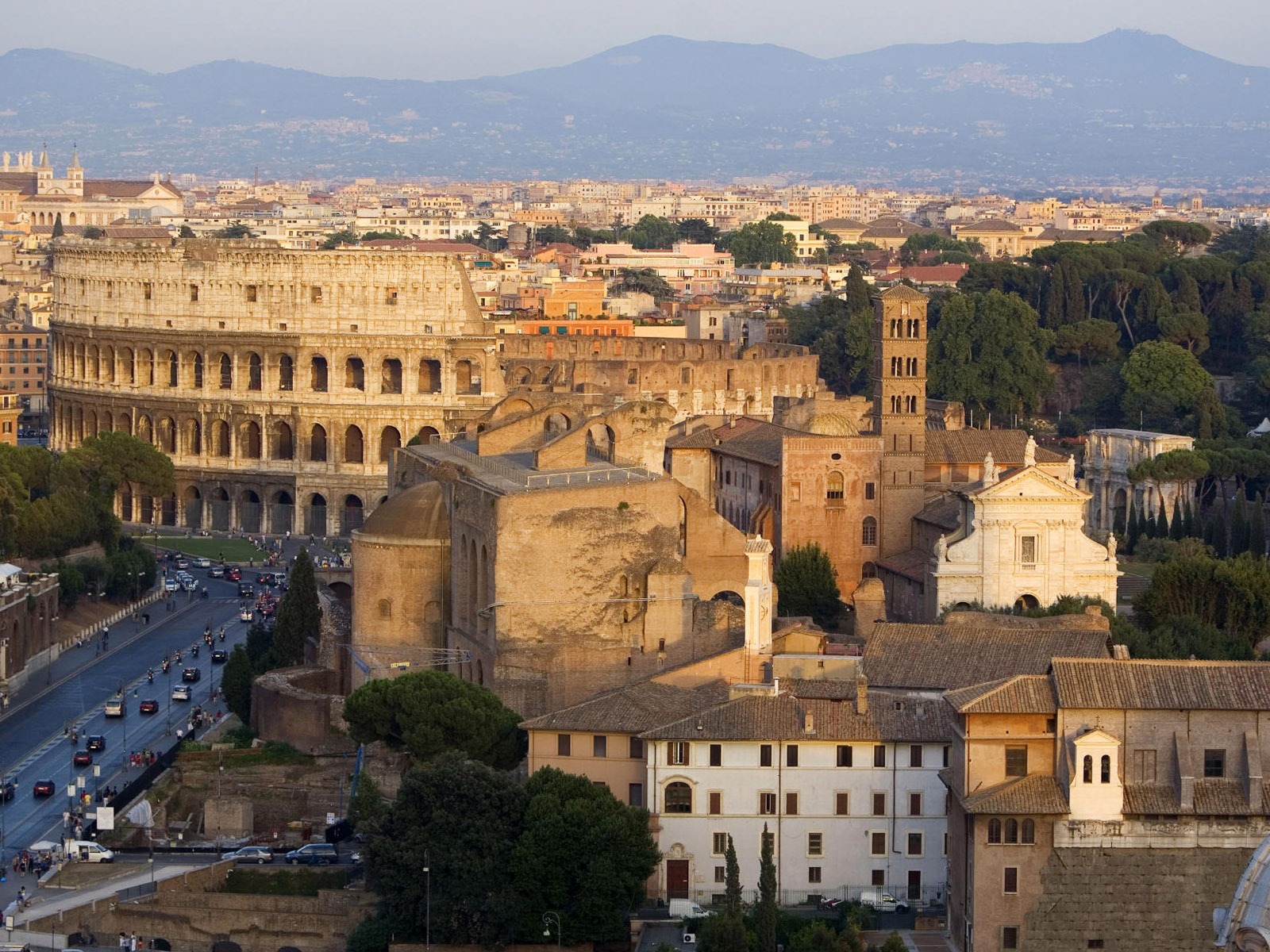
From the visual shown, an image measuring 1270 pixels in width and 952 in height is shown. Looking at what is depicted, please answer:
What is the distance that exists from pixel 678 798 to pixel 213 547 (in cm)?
5375

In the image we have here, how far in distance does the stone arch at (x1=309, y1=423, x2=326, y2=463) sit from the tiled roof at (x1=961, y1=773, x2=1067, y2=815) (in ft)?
227

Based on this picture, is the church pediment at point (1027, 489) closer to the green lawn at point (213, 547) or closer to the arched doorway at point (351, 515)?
the green lawn at point (213, 547)

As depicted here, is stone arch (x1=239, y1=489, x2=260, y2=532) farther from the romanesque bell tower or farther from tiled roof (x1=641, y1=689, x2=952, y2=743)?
tiled roof (x1=641, y1=689, x2=952, y2=743)

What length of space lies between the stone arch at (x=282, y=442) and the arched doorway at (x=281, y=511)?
1.72 meters

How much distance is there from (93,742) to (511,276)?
99823mm

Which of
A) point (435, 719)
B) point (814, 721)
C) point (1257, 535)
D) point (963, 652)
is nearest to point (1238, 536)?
point (1257, 535)

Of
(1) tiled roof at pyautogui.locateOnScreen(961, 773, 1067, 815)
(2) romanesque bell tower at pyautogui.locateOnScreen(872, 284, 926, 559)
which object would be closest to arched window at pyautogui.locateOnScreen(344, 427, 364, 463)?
(2) romanesque bell tower at pyautogui.locateOnScreen(872, 284, 926, 559)

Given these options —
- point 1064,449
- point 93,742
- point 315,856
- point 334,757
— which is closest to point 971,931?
point 315,856

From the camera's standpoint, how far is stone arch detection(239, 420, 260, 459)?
112500mm

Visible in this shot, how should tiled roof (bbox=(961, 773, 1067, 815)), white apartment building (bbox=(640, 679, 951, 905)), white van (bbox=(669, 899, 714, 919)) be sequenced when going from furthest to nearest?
white apartment building (bbox=(640, 679, 951, 905)) < white van (bbox=(669, 899, 714, 919)) < tiled roof (bbox=(961, 773, 1067, 815))

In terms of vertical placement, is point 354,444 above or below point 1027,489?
below

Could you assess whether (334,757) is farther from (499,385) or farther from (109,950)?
(499,385)

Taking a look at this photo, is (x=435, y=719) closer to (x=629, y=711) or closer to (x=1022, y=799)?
(x=629, y=711)

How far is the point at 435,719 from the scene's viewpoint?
52750 millimetres
